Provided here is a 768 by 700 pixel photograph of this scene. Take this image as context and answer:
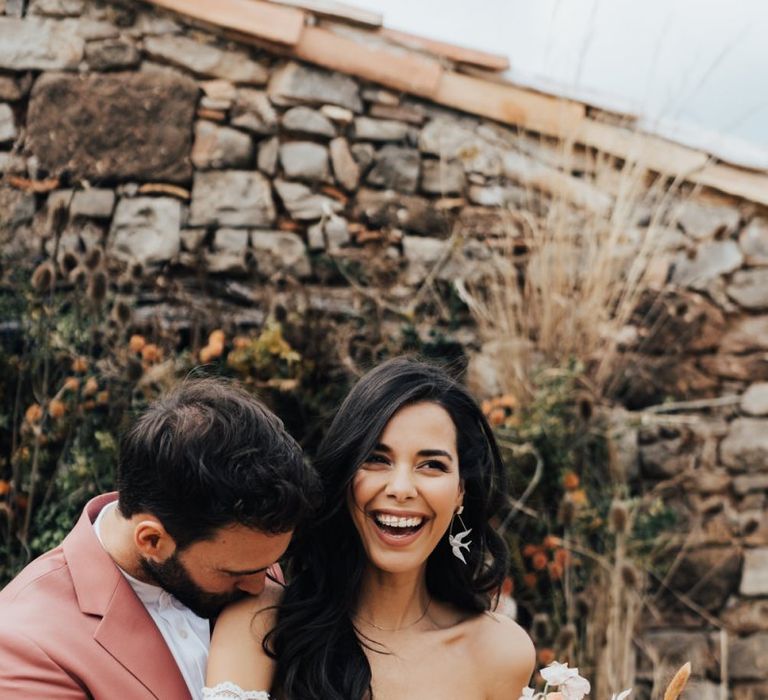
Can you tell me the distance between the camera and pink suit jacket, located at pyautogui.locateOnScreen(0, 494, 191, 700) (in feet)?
6.87

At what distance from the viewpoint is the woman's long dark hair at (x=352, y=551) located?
241cm

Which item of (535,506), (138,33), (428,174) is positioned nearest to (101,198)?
(138,33)

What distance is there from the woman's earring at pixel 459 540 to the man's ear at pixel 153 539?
74cm

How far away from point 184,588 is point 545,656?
2.44 m

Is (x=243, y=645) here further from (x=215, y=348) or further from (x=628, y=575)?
(x=628, y=575)

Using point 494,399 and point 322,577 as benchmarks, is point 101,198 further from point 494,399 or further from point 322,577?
point 322,577

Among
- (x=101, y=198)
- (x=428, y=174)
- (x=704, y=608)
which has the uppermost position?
(x=428, y=174)

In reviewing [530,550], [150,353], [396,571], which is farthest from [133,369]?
[396,571]

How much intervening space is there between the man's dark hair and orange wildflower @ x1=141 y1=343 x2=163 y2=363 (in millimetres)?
2035

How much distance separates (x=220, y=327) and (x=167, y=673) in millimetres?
2730

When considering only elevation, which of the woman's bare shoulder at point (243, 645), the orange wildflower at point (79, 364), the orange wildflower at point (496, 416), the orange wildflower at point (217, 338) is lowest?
the woman's bare shoulder at point (243, 645)

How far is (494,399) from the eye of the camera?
489cm

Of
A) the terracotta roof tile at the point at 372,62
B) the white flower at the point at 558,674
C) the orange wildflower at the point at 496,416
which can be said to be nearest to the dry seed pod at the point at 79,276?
the terracotta roof tile at the point at 372,62

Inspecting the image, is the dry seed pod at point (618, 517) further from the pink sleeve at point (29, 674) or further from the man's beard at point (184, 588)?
the pink sleeve at point (29, 674)
